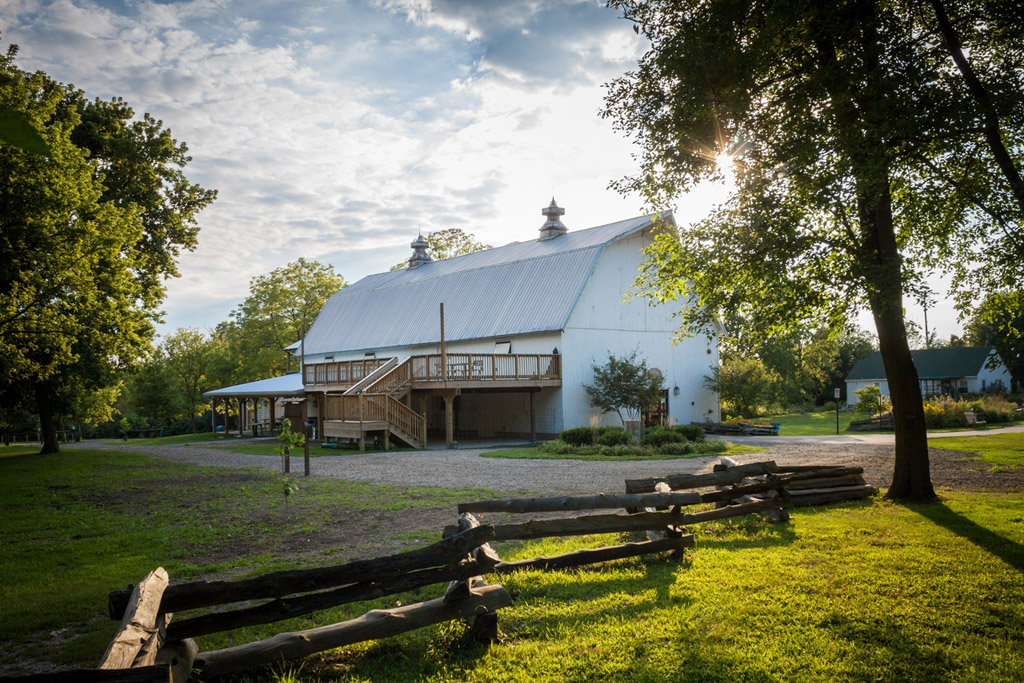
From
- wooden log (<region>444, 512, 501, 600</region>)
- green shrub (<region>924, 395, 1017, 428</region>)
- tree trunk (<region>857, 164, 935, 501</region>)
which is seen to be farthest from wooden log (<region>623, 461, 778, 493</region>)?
green shrub (<region>924, 395, 1017, 428</region>)

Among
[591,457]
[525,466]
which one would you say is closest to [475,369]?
[591,457]

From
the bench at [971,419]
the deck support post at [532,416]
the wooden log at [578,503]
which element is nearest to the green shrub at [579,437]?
the deck support post at [532,416]

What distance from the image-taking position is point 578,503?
724 centimetres

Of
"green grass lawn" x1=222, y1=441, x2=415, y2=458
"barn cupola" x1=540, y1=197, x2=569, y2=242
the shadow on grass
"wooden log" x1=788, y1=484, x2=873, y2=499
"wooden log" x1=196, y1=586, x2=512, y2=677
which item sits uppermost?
"barn cupola" x1=540, y1=197, x2=569, y2=242

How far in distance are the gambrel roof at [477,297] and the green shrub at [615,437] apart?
21.5 ft

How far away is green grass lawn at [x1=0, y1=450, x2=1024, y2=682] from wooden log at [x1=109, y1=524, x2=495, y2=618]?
0.64 meters

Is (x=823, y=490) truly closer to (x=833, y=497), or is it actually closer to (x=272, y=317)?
(x=833, y=497)

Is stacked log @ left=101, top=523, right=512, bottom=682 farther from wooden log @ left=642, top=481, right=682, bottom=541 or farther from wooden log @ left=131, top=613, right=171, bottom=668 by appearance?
wooden log @ left=642, top=481, right=682, bottom=541

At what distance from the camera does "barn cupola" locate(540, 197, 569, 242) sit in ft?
123

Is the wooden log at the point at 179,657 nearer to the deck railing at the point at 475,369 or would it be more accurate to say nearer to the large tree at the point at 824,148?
the large tree at the point at 824,148

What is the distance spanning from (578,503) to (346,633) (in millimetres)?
3033

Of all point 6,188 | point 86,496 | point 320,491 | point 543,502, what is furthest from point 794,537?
point 6,188

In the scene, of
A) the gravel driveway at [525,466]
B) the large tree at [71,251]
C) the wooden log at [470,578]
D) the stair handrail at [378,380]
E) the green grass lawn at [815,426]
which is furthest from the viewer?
the green grass lawn at [815,426]

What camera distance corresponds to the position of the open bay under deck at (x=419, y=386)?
25922mm
